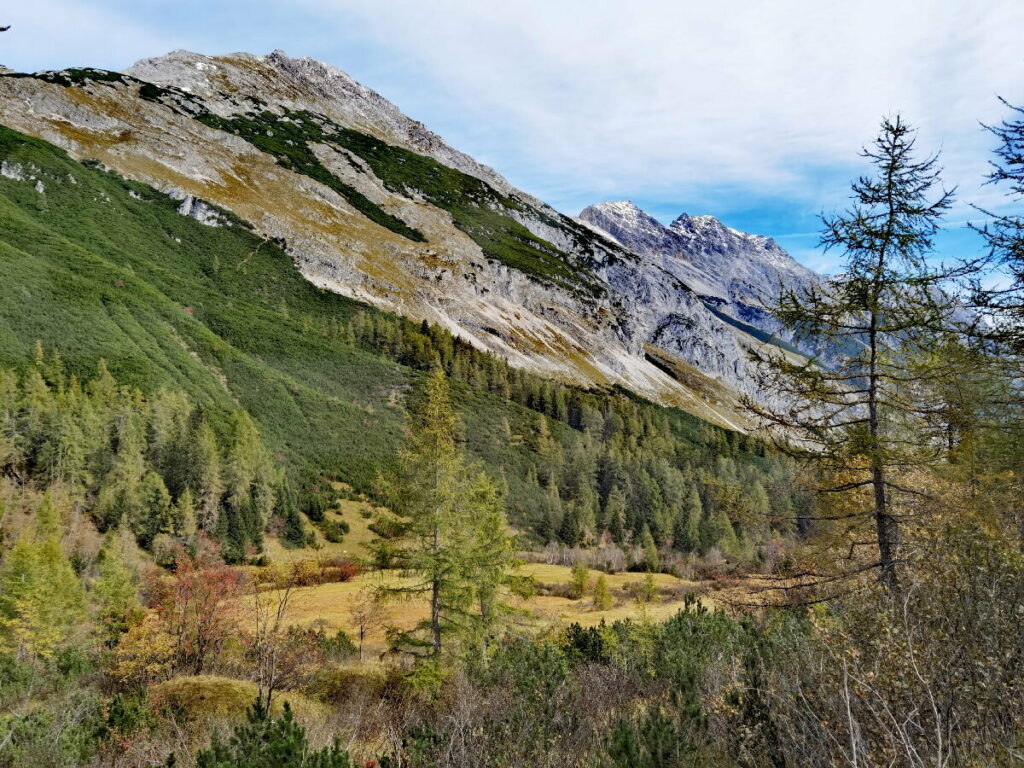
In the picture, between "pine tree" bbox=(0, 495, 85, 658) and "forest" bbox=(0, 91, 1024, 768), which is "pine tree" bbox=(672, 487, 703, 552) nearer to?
"forest" bbox=(0, 91, 1024, 768)

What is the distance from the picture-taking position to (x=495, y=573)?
2220 centimetres

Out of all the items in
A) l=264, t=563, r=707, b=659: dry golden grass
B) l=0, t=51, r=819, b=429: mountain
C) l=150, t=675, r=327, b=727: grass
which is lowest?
l=264, t=563, r=707, b=659: dry golden grass

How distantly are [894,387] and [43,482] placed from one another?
6183cm

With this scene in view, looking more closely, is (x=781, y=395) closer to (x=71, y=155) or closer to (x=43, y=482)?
(x=43, y=482)

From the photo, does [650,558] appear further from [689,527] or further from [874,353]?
[874,353]

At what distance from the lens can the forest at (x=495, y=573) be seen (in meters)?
5.48

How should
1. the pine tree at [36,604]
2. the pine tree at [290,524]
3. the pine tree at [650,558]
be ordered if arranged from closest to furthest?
1. the pine tree at [36,604]
2. the pine tree at [290,524]
3. the pine tree at [650,558]

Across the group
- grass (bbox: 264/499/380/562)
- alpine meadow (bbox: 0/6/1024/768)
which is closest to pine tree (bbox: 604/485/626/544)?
alpine meadow (bbox: 0/6/1024/768)

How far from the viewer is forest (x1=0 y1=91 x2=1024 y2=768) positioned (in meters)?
5.48

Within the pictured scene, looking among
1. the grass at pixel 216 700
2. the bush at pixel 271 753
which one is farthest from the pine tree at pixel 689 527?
the bush at pixel 271 753

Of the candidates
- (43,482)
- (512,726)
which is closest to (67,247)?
(43,482)

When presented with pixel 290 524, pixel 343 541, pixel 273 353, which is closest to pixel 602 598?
pixel 343 541

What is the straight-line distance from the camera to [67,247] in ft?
278

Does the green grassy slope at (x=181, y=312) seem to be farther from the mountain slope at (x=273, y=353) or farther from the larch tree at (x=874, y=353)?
the larch tree at (x=874, y=353)
